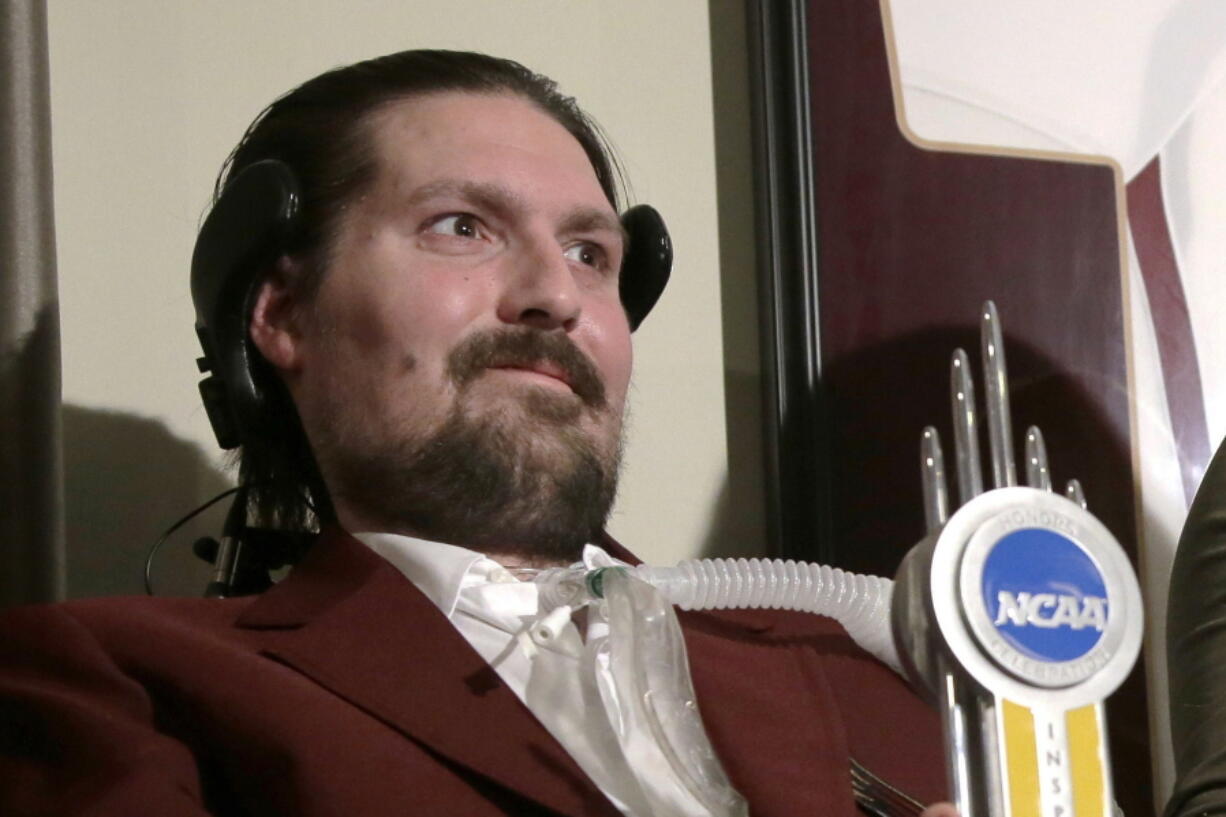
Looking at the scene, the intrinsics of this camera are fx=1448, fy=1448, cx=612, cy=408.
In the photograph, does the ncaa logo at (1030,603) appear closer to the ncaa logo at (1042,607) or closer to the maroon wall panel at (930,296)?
the ncaa logo at (1042,607)

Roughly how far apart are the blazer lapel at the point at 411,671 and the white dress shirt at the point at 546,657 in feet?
0.08

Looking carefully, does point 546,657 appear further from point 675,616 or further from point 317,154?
point 317,154

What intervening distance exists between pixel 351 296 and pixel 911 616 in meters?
0.56

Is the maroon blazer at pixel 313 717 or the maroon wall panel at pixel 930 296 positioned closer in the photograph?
the maroon blazer at pixel 313 717

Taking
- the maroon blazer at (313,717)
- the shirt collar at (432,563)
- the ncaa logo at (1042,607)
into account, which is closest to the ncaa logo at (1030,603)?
the ncaa logo at (1042,607)

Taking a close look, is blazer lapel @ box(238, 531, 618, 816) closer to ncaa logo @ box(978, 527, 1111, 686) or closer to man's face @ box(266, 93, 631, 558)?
man's face @ box(266, 93, 631, 558)

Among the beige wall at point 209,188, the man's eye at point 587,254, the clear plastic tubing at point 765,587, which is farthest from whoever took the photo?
the beige wall at point 209,188

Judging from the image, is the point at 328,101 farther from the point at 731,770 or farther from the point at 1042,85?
the point at 1042,85

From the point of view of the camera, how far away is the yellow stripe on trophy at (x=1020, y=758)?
0.53 metres

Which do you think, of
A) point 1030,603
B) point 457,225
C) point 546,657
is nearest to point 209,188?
point 457,225

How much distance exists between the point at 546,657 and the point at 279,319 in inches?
14.1

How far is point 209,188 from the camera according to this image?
129cm

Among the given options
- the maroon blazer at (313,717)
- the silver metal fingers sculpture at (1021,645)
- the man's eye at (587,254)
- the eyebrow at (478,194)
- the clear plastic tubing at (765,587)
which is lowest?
the maroon blazer at (313,717)

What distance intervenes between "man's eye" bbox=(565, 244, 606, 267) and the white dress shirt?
0.79ft
